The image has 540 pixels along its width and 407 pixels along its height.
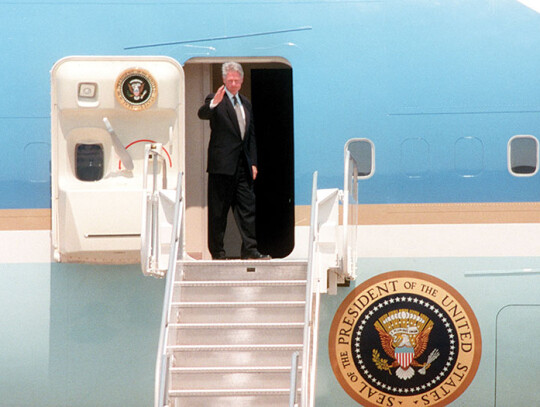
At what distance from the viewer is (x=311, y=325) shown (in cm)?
822

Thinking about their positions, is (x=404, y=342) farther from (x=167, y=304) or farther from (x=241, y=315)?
(x=167, y=304)

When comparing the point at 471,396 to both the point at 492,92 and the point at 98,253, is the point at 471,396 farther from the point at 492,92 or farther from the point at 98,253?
the point at 98,253

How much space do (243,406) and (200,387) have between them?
40 centimetres

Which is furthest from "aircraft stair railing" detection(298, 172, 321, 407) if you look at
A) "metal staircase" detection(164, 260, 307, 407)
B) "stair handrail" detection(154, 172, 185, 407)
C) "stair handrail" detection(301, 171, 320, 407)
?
"stair handrail" detection(154, 172, 185, 407)

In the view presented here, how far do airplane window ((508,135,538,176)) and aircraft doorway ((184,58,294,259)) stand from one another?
2.61m

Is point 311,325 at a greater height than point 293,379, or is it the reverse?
point 311,325

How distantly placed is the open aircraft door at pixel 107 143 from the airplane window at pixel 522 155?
311 centimetres

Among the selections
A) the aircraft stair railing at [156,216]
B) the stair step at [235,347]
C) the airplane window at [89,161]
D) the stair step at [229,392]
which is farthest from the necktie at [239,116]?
the stair step at [229,392]

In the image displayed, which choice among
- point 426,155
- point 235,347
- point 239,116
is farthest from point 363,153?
point 235,347

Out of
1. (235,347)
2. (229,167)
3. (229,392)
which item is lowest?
(229,392)

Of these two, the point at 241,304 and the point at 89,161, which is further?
the point at 89,161

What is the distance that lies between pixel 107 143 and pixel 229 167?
1.16 m

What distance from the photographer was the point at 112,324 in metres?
8.94

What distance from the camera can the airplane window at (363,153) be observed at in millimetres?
9078
